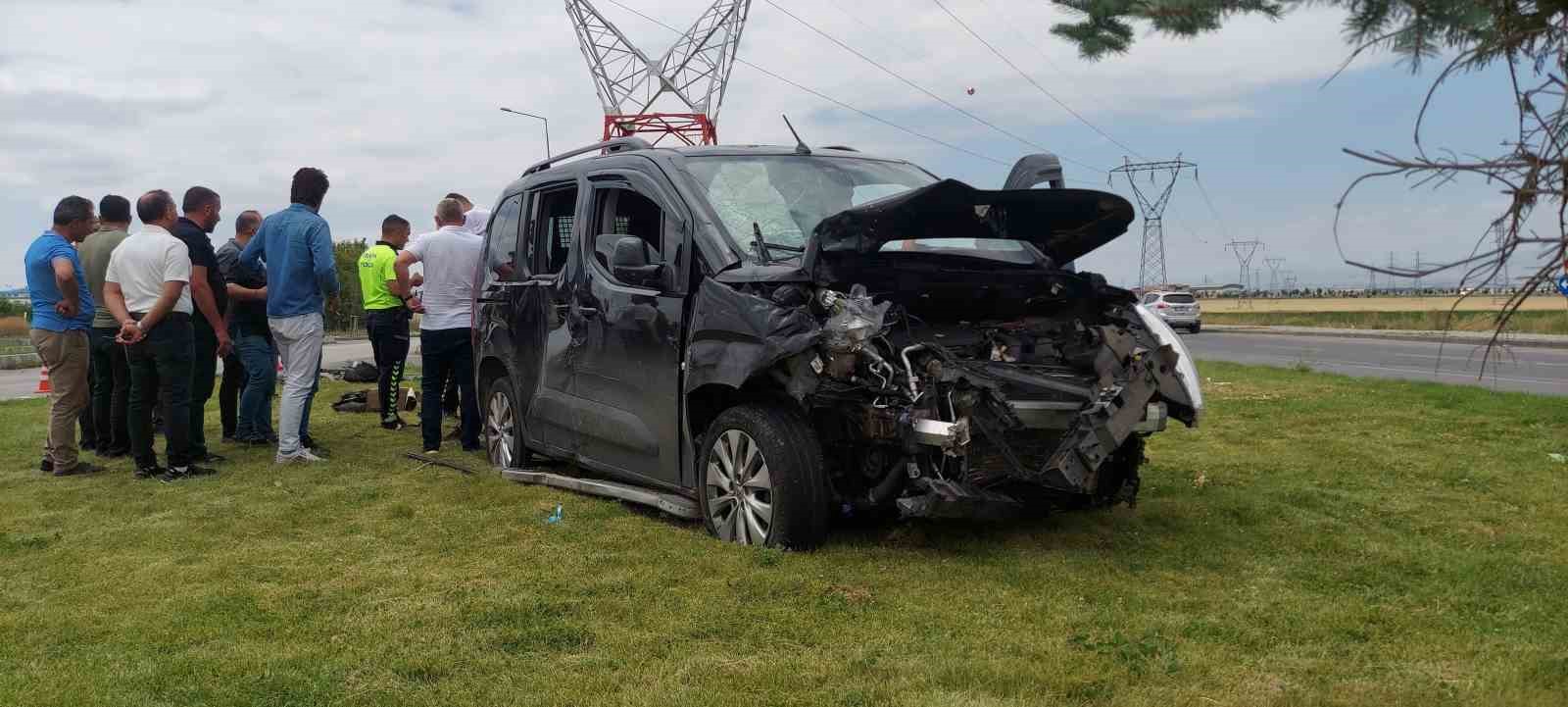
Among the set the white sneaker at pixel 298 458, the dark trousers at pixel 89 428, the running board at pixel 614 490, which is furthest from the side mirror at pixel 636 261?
the dark trousers at pixel 89 428

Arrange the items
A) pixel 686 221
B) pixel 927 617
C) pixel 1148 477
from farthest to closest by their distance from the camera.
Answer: pixel 1148 477
pixel 686 221
pixel 927 617

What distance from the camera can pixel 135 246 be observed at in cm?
762

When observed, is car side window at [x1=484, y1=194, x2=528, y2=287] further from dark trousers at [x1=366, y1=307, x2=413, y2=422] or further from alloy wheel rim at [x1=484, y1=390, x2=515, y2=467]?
dark trousers at [x1=366, y1=307, x2=413, y2=422]

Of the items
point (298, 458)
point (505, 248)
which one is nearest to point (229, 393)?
point (298, 458)

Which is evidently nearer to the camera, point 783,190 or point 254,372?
point 783,190

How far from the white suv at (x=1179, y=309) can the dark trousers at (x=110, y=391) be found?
33.5 m

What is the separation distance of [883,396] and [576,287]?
227 centimetres

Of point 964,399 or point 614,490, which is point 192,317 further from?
point 964,399

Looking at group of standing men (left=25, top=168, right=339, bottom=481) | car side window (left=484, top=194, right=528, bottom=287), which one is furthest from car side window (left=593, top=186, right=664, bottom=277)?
group of standing men (left=25, top=168, right=339, bottom=481)

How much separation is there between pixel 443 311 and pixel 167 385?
1750 millimetres

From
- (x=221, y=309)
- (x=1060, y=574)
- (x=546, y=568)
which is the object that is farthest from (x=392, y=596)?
(x=221, y=309)

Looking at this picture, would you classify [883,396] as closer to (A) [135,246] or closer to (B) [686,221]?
(B) [686,221]

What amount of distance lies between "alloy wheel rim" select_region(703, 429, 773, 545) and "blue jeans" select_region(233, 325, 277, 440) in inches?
193

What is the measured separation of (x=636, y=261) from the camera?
5.67 m
